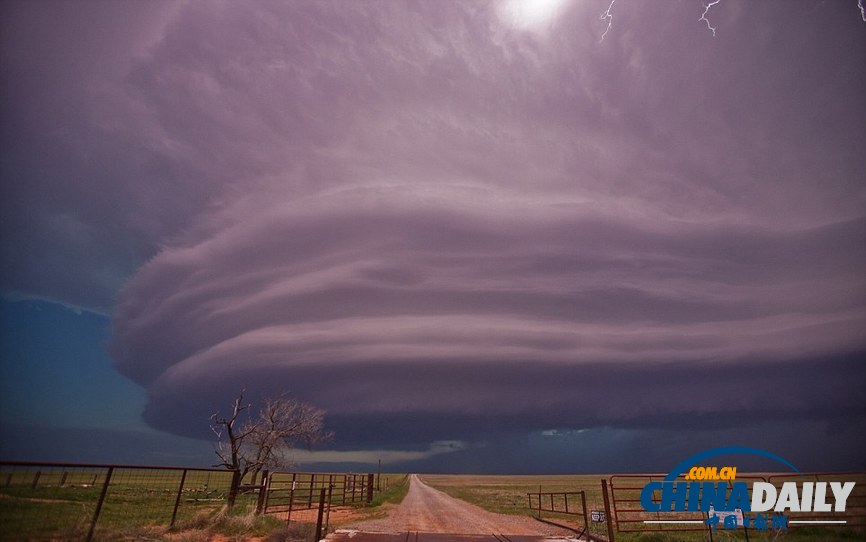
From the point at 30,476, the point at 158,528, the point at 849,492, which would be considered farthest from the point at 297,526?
the point at 849,492

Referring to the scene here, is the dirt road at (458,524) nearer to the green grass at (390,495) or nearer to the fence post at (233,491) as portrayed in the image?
the fence post at (233,491)

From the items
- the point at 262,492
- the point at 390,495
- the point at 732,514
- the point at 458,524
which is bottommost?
the point at 390,495

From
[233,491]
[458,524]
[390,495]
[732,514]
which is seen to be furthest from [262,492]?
[390,495]

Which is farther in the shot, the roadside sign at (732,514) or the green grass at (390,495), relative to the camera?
the green grass at (390,495)

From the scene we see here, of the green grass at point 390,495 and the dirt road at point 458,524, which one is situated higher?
the dirt road at point 458,524

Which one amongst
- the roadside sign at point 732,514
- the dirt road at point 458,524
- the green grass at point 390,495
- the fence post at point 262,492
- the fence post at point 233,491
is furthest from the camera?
the green grass at point 390,495

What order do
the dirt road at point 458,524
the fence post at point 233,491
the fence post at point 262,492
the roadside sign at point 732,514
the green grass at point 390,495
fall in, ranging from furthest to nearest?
the green grass at point 390,495 → the fence post at point 233,491 → the fence post at point 262,492 → the dirt road at point 458,524 → the roadside sign at point 732,514

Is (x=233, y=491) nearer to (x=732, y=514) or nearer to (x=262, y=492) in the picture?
(x=262, y=492)

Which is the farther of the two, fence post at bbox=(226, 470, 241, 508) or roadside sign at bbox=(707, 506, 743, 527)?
fence post at bbox=(226, 470, 241, 508)

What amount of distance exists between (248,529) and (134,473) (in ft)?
16.6

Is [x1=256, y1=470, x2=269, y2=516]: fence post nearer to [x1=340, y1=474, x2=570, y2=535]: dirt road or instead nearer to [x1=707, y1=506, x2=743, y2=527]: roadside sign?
[x1=340, y1=474, x2=570, y2=535]: dirt road

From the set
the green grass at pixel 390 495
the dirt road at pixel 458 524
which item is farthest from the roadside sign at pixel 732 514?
the green grass at pixel 390 495

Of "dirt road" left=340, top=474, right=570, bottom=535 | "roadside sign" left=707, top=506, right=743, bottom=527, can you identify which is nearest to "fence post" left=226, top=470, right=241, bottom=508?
"dirt road" left=340, top=474, right=570, bottom=535

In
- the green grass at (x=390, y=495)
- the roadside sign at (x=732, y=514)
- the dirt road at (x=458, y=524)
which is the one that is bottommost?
the green grass at (x=390, y=495)
